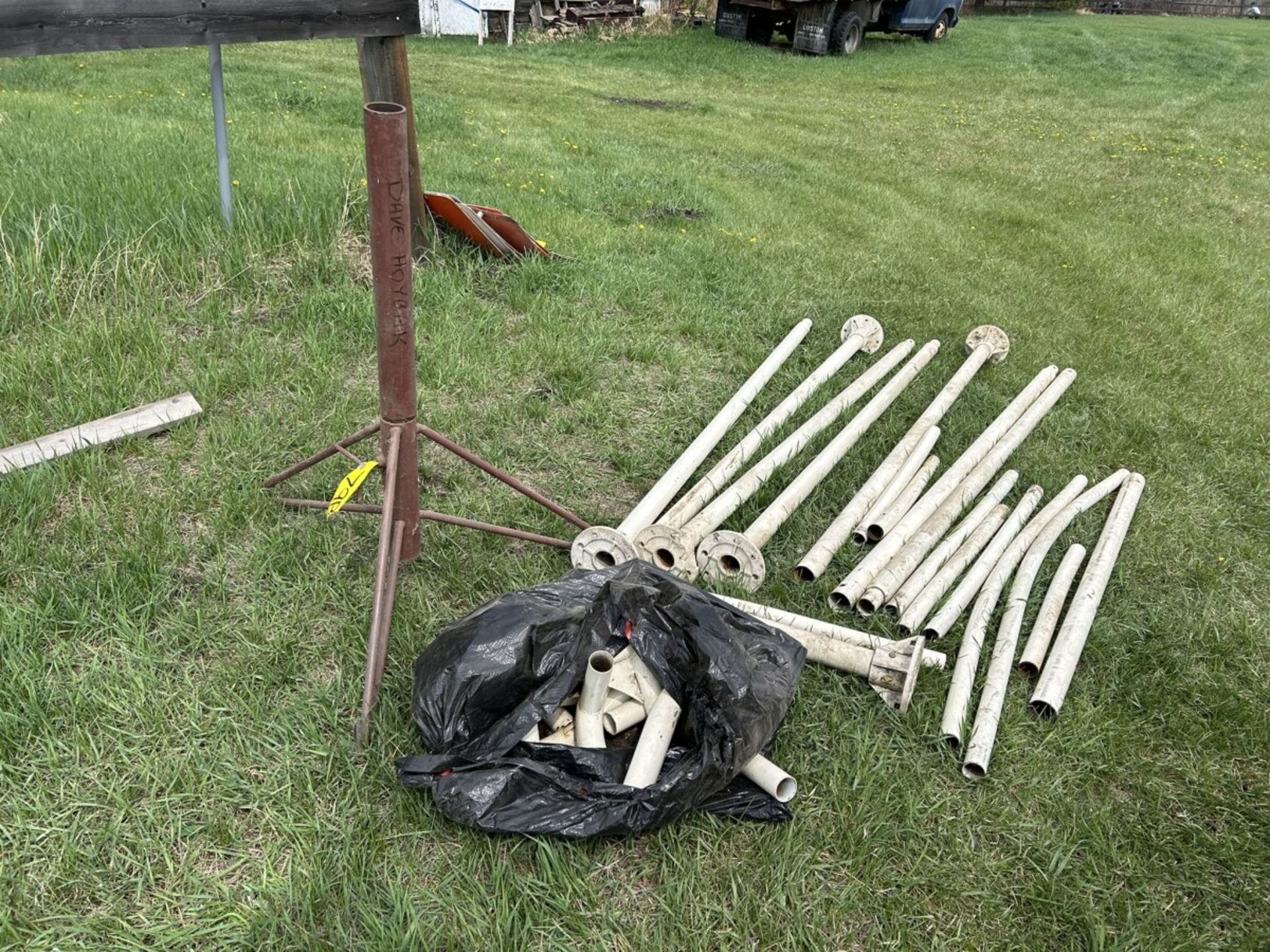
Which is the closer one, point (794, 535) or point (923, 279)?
point (794, 535)

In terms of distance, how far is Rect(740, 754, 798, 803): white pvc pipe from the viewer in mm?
2240

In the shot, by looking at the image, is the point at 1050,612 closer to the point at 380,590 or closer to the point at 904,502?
the point at 904,502

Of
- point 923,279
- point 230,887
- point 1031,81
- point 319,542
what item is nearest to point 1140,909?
point 230,887

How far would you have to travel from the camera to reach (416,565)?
3020 millimetres

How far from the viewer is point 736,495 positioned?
3342 millimetres

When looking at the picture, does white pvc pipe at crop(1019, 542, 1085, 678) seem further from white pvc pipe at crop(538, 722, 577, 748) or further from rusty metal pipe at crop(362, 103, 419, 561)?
rusty metal pipe at crop(362, 103, 419, 561)

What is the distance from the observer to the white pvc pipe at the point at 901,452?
3.20 m

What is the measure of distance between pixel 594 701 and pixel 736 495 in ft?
4.27

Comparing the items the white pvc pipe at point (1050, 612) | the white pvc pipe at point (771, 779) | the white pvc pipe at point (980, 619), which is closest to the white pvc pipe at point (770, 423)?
the white pvc pipe at point (771, 779)

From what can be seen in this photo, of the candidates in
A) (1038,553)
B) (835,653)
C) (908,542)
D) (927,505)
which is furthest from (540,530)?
(1038,553)

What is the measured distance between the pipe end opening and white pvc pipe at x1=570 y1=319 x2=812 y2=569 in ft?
4.40

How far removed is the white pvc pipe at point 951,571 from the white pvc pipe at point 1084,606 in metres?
0.37

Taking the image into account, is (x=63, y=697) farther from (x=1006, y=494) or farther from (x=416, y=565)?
(x=1006, y=494)

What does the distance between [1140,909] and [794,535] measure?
5.37ft
